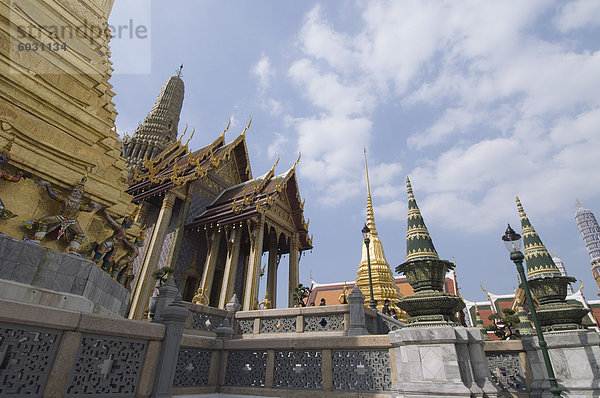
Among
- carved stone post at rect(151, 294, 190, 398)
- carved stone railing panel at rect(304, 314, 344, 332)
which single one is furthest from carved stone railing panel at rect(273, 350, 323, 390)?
carved stone post at rect(151, 294, 190, 398)

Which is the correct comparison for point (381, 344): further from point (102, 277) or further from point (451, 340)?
point (102, 277)

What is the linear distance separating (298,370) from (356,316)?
7.71ft

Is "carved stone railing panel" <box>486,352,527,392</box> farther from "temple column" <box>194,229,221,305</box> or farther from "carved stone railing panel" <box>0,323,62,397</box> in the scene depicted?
"temple column" <box>194,229,221,305</box>

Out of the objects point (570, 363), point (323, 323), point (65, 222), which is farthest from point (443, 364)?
point (65, 222)

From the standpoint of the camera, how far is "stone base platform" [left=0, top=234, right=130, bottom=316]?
16.7ft

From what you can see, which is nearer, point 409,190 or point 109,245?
point 409,190

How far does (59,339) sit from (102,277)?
3.32 m

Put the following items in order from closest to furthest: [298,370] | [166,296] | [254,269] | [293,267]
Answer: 1. [298,370]
2. [166,296]
3. [254,269]
4. [293,267]

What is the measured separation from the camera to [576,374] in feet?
16.4

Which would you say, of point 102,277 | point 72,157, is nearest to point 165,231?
point 72,157

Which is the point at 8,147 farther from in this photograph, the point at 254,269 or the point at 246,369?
the point at 254,269

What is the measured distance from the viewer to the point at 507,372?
17.9ft

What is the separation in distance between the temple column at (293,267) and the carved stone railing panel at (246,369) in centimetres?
970

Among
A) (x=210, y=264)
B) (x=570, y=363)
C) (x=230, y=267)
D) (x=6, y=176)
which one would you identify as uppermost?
(x=210, y=264)
